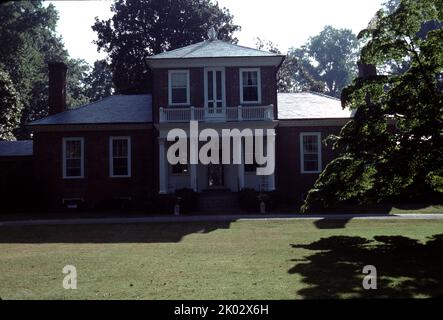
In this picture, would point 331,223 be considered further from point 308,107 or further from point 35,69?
point 35,69

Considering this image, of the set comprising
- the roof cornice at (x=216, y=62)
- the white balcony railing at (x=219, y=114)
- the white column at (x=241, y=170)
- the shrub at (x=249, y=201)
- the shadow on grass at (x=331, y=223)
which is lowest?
the shadow on grass at (x=331, y=223)

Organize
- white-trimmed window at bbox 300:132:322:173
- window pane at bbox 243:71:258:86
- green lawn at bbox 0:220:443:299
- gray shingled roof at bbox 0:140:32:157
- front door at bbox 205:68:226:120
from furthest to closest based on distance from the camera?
gray shingled roof at bbox 0:140:32:157, white-trimmed window at bbox 300:132:322:173, window pane at bbox 243:71:258:86, front door at bbox 205:68:226:120, green lawn at bbox 0:220:443:299

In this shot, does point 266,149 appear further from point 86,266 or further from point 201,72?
point 86,266

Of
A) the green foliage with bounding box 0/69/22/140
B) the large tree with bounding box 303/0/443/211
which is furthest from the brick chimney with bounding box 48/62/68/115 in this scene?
the large tree with bounding box 303/0/443/211

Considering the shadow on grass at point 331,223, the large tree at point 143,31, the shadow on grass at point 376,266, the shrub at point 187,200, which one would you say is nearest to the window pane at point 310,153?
the shrub at point 187,200

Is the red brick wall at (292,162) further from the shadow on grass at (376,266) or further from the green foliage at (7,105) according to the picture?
the green foliage at (7,105)

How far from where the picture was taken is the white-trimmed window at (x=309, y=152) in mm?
26250

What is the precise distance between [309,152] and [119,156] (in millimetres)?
11410

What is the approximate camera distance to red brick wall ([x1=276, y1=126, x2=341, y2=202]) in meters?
26.1

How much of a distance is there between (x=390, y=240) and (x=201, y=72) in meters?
16.0

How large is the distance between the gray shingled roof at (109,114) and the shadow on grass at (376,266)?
1699 centimetres

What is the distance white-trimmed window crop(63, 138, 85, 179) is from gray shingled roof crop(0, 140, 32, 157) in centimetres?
362

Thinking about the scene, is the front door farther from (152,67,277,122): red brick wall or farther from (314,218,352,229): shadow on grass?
(314,218,352,229): shadow on grass
